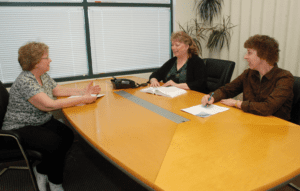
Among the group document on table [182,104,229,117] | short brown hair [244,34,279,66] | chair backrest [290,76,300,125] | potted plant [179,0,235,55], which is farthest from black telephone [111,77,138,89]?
potted plant [179,0,235,55]

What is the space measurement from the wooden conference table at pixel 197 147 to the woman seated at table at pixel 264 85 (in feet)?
0.29

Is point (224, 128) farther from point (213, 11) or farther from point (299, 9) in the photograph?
point (213, 11)

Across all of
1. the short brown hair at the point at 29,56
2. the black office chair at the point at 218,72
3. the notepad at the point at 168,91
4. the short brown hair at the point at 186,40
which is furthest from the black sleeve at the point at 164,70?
the short brown hair at the point at 29,56

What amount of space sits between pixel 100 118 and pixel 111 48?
6.77 feet

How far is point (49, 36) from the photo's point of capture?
9.93 feet

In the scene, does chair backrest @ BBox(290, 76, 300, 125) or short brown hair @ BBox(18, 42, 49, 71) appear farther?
short brown hair @ BBox(18, 42, 49, 71)

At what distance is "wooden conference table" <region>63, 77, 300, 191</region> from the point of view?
2.94 feet

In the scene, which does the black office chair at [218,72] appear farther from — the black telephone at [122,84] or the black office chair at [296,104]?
the black telephone at [122,84]

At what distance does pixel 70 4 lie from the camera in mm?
3043

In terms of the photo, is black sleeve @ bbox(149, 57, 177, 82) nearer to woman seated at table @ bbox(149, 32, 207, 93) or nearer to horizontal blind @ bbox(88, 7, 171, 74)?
A: woman seated at table @ bbox(149, 32, 207, 93)

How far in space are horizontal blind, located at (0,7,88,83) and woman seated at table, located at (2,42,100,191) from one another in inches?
45.9

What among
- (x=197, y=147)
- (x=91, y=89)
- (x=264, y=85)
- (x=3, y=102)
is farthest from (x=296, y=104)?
(x=3, y=102)

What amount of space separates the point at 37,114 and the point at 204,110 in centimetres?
143

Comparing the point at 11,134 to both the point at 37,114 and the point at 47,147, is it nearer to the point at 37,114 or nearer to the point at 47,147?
the point at 47,147
